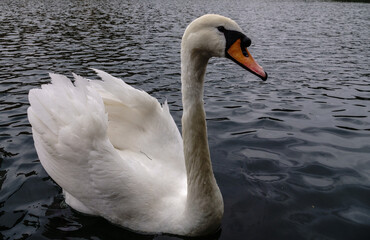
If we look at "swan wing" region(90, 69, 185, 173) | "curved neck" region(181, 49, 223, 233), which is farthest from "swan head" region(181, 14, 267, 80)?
"swan wing" region(90, 69, 185, 173)

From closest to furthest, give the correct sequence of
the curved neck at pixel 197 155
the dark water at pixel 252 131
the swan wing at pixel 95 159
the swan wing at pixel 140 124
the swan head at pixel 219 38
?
the swan head at pixel 219 38, the curved neck at pixel 197 155, the swan wing at pixel 95 159, the dark water at pixel 252 131, the swan wing at pixel 140 124

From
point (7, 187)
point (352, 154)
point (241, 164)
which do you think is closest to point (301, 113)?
point (352, 154)

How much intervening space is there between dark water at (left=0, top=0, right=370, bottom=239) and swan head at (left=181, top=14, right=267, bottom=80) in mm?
2186

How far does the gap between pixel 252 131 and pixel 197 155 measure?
145 inches

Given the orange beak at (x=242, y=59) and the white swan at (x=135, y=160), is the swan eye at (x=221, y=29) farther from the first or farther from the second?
the orange beak at (x=242, y=59)

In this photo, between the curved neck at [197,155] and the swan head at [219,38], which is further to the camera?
the curved neck at [197,155]

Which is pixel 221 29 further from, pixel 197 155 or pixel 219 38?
pixel 197 155

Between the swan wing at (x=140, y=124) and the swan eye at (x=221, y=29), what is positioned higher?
the swan eye at (x=221, y=29)

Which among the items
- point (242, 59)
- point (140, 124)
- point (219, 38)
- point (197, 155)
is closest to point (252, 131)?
point (140, 124)

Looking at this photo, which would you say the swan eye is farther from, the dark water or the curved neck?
the dark water

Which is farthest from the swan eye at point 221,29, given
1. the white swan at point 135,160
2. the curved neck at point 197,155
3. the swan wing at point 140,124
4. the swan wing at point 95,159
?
the swan wing at point 140,124

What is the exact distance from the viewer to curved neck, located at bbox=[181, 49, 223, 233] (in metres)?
3.71

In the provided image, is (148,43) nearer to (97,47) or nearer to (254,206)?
(97,47)

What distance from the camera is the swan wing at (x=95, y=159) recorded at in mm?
3859
